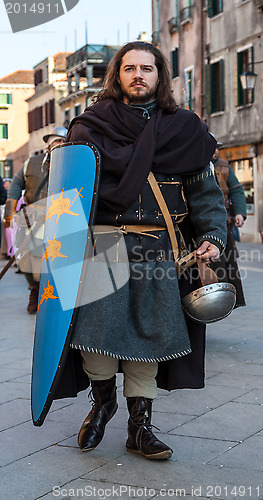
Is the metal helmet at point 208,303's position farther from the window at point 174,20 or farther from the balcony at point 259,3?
the window at point 174,20

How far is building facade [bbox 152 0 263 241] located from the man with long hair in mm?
16482

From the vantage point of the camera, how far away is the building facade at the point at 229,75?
21.7 meters

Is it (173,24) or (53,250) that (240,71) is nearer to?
(173,24)

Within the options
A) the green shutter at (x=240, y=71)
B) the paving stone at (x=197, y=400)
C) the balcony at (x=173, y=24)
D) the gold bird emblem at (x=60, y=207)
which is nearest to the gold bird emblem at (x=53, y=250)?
the gold bird emblem at (x=60, y=207)

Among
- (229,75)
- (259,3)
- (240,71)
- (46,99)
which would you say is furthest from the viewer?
(46,99)

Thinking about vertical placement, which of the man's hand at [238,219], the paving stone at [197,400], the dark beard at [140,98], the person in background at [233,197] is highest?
the dark beard at [140,98]

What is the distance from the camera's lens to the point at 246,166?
886 inches

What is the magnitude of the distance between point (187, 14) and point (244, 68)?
4.99 metres

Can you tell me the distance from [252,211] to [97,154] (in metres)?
19.2

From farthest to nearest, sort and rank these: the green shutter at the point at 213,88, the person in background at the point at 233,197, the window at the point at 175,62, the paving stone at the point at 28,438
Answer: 1. the window at the point at 175,62
2. the green shutter at the point at 213,88
3. the person in background at the point at 233,197
4. the paving stone at the point at 28,438

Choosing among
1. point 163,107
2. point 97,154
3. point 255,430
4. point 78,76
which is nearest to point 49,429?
point 255,430

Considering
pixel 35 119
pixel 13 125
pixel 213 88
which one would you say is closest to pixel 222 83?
pixel 213 88

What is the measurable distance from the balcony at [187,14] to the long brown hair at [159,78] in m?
23.9

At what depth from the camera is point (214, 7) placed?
945 inches
